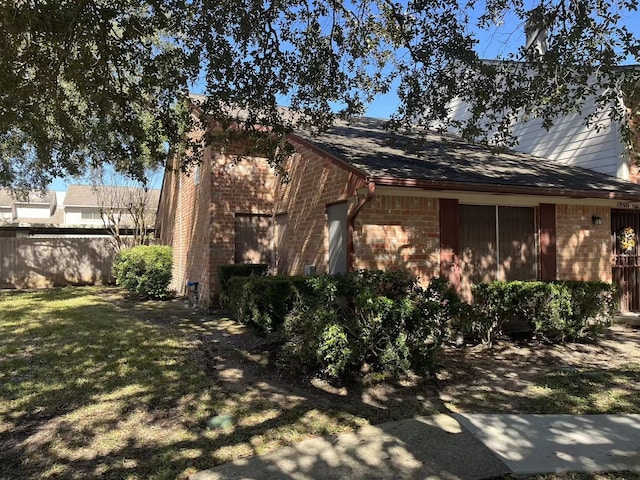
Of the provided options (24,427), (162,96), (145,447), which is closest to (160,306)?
(162,96)

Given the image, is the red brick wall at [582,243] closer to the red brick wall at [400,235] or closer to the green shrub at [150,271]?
the red brick wall at [400,235]

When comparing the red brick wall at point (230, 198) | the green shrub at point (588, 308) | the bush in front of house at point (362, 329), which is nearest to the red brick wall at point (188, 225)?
the red brick wall at point (230, 198)

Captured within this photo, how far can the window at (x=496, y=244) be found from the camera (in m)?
8.45

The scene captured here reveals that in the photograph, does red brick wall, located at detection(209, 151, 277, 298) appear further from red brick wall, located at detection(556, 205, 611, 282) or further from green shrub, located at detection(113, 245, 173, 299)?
red brick wall, located at detection(556, 205, 611, 282)

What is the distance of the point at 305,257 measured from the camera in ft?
31.9

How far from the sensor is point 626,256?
9938 mm

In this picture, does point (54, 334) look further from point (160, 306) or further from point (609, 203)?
point (609, 203)

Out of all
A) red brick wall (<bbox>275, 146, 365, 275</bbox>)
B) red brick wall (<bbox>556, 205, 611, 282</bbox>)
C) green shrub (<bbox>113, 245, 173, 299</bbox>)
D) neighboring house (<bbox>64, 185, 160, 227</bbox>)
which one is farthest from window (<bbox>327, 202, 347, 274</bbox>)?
neighboring house (<bbox>64, 185, 160, 227</bbox>)

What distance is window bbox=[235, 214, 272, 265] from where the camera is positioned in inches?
474

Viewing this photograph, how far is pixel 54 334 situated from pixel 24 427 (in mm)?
4583

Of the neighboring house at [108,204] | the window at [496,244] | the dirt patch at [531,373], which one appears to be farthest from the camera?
the neighboring house at [108,204]

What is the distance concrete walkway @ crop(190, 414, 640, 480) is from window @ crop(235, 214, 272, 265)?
831 cm

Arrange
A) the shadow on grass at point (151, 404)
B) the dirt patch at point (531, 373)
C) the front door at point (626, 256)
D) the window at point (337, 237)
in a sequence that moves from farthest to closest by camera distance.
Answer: the front door at point (626, 256)
the window at point (337, 237)
the dirt patch at point (531, 373)
the shadow on grass at point (151, 404)

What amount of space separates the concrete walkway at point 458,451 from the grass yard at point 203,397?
22 centimetres
